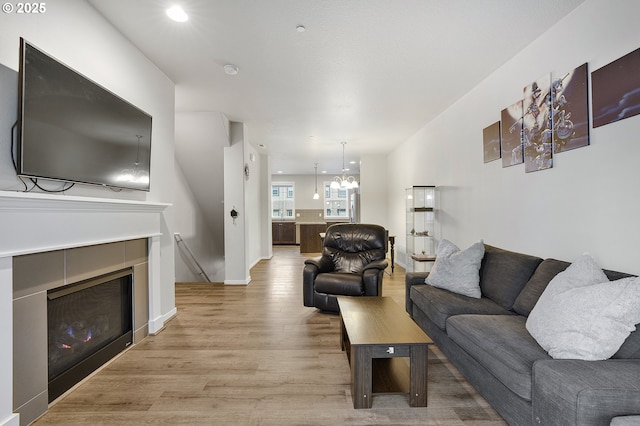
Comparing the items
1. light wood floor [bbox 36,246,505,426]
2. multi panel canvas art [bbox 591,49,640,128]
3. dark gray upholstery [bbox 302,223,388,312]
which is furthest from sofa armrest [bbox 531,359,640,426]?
dark gray upholstery [bbox 302,223,388,312]

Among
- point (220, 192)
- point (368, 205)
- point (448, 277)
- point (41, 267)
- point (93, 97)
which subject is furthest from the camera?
point (368, 205)

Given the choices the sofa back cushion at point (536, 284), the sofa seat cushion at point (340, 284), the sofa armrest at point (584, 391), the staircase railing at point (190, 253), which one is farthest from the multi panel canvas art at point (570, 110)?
the staircase railing at point (190, 253)

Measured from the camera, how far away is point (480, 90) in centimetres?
Answer: 356

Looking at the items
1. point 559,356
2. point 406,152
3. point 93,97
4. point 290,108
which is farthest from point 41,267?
point 406,152

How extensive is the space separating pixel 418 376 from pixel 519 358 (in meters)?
0.61

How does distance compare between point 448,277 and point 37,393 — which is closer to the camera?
point 37,393

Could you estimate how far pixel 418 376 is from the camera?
1.94 m

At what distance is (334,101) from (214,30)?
1.95 metres

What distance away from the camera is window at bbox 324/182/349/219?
470 inches

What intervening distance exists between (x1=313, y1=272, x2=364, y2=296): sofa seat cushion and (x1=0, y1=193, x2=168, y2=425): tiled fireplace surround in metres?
2.10

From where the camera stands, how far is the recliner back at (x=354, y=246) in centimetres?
411

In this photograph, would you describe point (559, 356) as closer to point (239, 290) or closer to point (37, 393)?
point (37, 393)

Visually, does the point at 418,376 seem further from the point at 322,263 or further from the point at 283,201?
the point at 283,201

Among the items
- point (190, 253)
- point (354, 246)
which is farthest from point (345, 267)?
point (190, 253)
